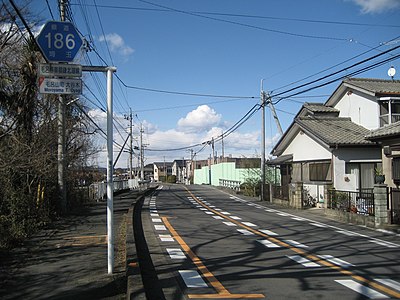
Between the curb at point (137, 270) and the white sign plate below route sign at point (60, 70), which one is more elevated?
the white sign plate below route sign at point (60, 70)

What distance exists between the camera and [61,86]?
22.5ft

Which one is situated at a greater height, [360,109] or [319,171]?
[360,109]

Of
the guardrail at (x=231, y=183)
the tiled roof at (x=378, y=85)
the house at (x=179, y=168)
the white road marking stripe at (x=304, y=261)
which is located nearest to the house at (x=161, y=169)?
the house at (x=179, y=168)

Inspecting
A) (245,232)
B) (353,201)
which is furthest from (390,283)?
(353,201)

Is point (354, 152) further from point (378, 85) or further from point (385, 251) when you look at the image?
point (385, 251)

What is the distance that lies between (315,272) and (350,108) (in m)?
20.6

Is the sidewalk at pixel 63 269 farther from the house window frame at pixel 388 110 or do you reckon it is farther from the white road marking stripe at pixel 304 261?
the house window frame at pixel 388 110

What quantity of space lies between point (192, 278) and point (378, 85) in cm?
2292

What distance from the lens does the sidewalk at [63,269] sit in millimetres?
6139

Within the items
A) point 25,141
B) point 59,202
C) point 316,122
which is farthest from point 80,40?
point 316,122

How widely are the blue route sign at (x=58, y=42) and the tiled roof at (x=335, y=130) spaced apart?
16.8 m

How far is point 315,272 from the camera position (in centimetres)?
764

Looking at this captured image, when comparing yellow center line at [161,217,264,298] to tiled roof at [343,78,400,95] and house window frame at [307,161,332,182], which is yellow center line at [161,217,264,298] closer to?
house window frame at [307,161,332,182]

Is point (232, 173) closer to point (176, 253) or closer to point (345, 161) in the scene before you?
point (345, 161)
